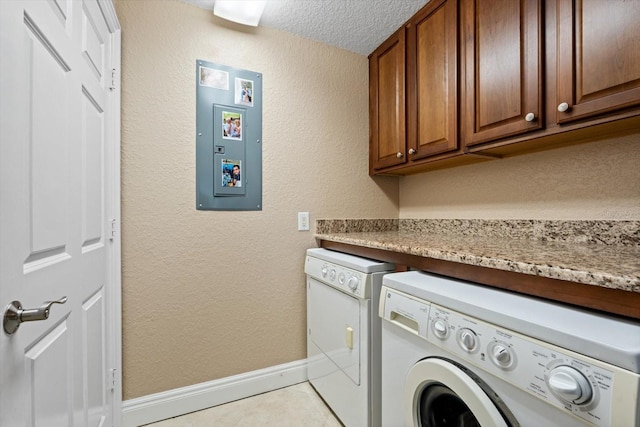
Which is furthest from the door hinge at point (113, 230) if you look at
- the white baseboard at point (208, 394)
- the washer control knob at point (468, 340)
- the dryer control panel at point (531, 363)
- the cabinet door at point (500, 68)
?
the cabinet door at point (500, 68)

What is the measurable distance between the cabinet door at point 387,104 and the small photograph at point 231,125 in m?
0.99

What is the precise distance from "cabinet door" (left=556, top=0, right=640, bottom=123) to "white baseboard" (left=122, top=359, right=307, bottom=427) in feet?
6.59

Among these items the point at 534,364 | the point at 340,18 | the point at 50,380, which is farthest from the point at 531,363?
the point at 340,18

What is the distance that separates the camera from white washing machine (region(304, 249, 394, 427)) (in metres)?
1.24

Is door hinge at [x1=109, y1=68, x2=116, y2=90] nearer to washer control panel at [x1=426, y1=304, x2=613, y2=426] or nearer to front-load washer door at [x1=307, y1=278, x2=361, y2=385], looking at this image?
front-load washer door at [x1=307, y1=278, x2=361, y2=385]

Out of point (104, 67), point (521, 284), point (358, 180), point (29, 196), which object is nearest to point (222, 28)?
point (104, 67)

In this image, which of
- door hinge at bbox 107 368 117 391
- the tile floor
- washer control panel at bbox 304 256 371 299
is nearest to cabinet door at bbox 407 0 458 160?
washer control panel at bbox 304 256 371 299

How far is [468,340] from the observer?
76 cm

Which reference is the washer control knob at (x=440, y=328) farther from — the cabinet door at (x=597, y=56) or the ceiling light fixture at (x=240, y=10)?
the ceiling light fixture at (x=240, y=10)

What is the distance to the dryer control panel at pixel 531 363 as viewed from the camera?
1.70ft

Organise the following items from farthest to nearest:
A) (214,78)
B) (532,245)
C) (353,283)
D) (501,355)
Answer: (214,78)
(353,283)
(532,245)
(501,355)

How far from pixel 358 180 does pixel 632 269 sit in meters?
1.59

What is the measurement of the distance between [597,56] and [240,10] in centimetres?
171

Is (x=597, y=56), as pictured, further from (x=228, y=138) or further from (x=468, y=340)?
(x=228, y=138)
